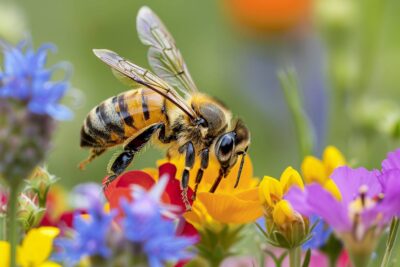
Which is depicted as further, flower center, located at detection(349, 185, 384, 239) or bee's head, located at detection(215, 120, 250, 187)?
bee's head, located at detection(215, 120, 250, 187)

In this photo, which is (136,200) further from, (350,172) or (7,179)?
(350,172)

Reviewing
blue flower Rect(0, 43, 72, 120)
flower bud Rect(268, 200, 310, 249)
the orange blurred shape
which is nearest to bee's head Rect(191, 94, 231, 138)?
flower bud Rect(268, 200, 310, 249)

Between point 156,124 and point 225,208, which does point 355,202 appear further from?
point 156,124

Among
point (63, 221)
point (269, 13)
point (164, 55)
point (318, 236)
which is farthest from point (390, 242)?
point (269, 13)

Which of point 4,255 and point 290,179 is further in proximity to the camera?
point 290,179

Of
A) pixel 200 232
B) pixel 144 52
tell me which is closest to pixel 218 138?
pixel 200 232

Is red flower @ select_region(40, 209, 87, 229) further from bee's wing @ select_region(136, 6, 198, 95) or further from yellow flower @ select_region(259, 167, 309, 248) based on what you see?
bee's wing @ select_region(136, 6, 198, 95)
